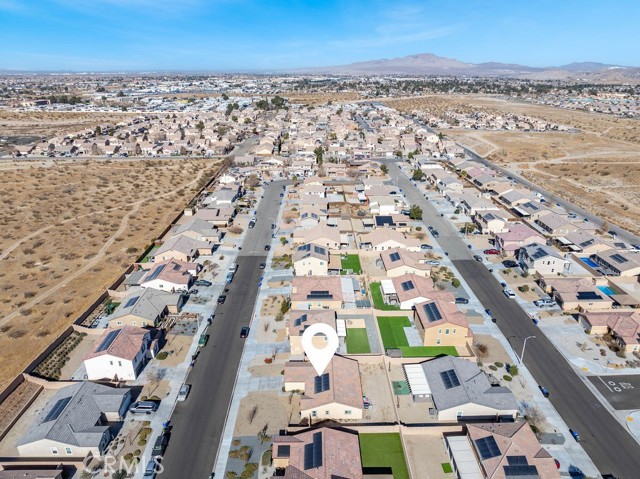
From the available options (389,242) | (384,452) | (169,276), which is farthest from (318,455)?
(389,242)

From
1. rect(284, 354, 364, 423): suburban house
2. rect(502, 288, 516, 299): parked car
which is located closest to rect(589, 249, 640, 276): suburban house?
rect(502, 288, 516, 299): parked car

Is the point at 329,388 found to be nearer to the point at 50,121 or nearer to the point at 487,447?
the point at 487,447

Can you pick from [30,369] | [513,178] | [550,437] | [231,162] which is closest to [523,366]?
[550,437]

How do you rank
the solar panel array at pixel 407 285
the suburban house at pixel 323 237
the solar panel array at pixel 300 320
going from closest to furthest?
the solar panel array at pixel 300 320 → the solar panel array at pixel 407 285 → the suburban house at pixel 323 237

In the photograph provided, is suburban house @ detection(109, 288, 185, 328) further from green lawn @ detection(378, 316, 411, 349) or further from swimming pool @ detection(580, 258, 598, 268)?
swimming pool @ detection(580, 258, 598, 268)

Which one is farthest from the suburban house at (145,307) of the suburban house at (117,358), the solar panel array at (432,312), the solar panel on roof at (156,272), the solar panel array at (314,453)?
the solar panel array at (432,312)

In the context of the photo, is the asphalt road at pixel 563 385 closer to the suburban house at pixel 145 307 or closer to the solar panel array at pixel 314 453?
the solar panel array at pixel 314 453

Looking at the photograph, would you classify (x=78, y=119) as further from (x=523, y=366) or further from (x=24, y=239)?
(x=523, y=366)
